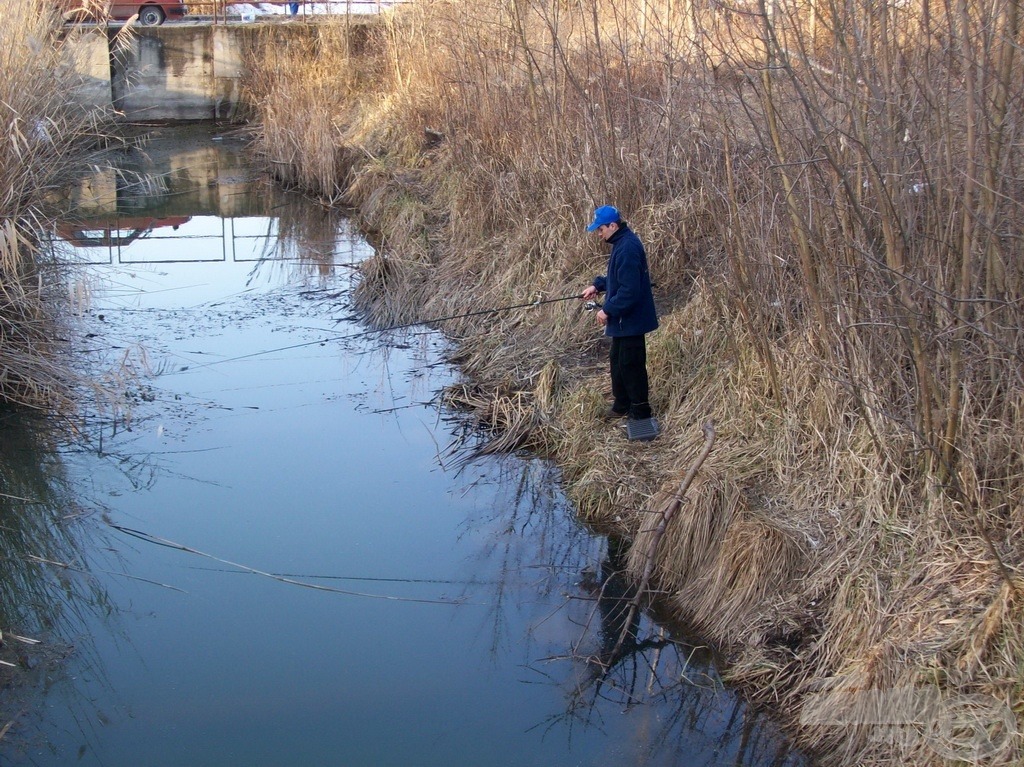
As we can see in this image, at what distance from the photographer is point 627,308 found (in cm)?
648

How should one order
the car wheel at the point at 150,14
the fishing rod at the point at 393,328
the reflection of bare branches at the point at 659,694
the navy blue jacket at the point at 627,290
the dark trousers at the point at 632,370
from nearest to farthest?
the reflection of bare branches at the point at 659,694 < the navy blue jacket at the point at 627,290 < the dark trousers at the point at 632,370 < the fishing rod at the point at 393,328 < the car wheel at the point at 150,14

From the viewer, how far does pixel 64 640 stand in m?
4.94

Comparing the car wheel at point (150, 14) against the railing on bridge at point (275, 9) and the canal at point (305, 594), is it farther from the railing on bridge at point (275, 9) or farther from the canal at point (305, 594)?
the canal at point (305, 594)

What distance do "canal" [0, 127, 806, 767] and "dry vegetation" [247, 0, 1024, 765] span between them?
16.4 inches

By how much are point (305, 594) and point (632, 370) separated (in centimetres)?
257

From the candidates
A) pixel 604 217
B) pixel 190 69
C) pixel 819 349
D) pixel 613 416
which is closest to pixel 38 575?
pixel 613 416

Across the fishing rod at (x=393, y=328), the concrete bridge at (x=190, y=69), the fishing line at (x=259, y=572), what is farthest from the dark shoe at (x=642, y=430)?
the concrete bridge at (x=190, y=69)

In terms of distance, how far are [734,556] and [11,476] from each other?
4524mm

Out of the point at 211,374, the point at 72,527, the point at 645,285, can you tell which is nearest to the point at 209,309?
the point at 211,374

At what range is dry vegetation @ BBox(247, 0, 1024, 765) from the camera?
4.16m

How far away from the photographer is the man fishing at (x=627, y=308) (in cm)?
643

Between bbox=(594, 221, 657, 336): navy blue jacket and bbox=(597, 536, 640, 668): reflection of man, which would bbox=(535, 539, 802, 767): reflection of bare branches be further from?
bbox=(594, 221, 657, 336): navy blue jacket

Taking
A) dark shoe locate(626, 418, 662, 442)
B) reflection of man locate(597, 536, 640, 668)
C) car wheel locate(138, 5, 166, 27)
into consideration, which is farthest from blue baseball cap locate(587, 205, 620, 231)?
car wheel locate(138, 5, 166, 27)

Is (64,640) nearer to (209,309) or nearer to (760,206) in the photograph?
(760,206)
